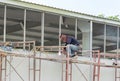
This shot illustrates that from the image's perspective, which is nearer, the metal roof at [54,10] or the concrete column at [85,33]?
the metal roof at [54,10]

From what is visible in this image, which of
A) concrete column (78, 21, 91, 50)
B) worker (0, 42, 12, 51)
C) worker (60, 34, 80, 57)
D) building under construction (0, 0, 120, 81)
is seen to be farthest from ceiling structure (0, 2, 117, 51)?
worker (60, 34, 80, 57)

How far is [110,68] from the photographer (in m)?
22.0

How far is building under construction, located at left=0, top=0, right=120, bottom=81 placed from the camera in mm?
17156

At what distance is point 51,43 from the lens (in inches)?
795

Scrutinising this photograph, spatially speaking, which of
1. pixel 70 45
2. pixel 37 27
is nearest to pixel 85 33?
pixel 37 27

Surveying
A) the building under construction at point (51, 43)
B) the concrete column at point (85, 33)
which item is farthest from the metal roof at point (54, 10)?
the concrete column at point (85, 33)

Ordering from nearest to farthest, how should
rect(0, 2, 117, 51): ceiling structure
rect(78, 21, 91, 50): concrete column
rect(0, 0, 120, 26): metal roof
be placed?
rect(0, 0, 120, 26): metal roof, rect(0, 2, 117, 51): ceiling structure, rect(78, 21, 91, 50): concrete column

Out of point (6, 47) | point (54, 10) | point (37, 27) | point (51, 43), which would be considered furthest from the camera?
point (51, 43)

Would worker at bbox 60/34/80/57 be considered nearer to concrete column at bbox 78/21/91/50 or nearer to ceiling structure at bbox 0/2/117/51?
ceiling structure at bbox 0/2/117/51

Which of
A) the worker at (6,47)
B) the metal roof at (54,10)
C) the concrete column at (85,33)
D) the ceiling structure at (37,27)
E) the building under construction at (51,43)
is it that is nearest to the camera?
the worker at (6,47)

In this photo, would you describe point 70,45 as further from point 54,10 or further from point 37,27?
point 54,10

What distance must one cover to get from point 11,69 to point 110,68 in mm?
7008

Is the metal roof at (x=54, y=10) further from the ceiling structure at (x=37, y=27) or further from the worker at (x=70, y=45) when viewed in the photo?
the worker at (x=70, y=45)

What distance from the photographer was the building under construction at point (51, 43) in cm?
1716
